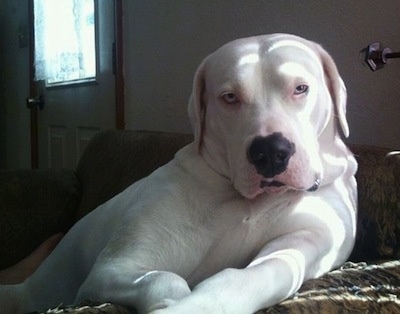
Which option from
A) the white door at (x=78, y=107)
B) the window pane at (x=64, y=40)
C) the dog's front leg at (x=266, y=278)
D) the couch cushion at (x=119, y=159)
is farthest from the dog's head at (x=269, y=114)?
the window pane at (x=64, y=40)

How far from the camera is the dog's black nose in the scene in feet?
3.35

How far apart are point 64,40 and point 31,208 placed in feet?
5.74

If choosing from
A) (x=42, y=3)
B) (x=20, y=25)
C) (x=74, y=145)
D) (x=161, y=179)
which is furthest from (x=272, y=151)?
(x=20, y=25)

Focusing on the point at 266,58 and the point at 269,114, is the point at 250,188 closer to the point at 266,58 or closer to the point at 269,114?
the point at 269,114

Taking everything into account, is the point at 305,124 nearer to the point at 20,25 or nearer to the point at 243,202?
the point at 243,202

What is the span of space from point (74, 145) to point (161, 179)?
7.66 ft

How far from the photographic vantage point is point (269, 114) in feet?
3.52

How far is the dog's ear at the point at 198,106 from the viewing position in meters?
1.25

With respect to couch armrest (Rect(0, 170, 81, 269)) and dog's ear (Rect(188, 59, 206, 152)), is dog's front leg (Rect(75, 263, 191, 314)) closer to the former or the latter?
dog's ear (Rect(188, 59, 206, 152))

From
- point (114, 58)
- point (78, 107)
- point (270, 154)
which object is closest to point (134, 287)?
point (270, 154)

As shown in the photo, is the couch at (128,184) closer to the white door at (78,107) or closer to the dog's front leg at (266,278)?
the dog's front leg at (266,278)

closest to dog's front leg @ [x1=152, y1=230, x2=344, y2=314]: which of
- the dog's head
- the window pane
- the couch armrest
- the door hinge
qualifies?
the dog's head

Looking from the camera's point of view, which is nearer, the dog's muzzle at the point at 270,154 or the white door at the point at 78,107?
the dog's muzzle at the point at 270,154

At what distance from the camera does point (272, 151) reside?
3.36ft
